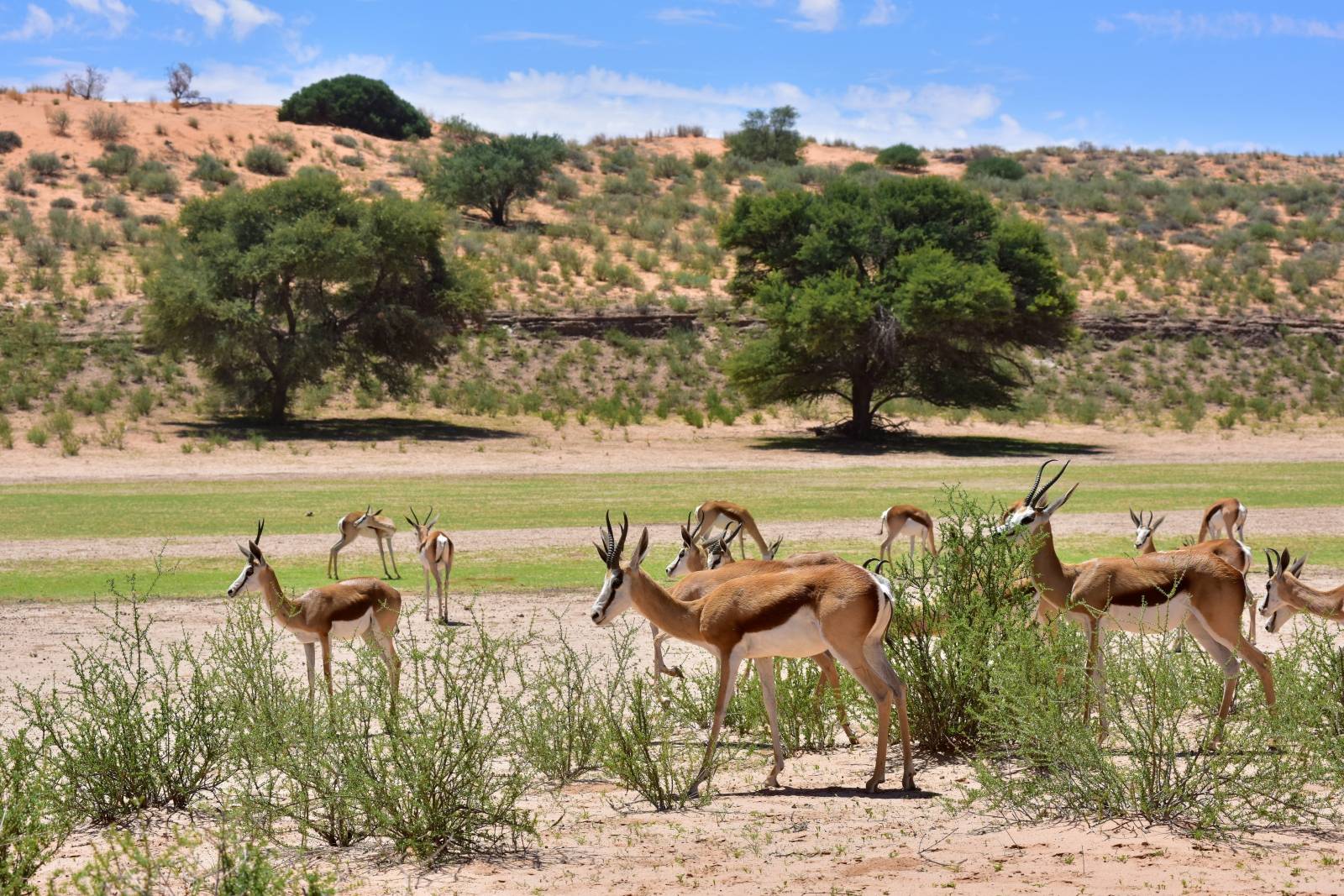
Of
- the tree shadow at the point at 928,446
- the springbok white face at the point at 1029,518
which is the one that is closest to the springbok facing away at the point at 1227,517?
the springbok white face at the point at 1029,518

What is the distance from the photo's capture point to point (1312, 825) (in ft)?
25.1

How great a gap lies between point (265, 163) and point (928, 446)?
43.7m

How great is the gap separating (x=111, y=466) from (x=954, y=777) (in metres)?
31.3

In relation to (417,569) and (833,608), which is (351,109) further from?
(833,608)

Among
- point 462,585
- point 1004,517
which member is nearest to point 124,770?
point 1004,517

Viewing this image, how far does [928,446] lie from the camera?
4434 cm

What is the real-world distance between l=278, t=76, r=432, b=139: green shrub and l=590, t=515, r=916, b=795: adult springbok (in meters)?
81.4

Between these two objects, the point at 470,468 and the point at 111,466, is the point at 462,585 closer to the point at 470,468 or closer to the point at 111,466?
the point at 470,468

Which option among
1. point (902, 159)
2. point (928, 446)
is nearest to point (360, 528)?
point (928, 446)

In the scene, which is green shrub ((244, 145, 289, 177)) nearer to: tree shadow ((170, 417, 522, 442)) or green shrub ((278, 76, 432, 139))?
green shrub ((278, 76, 432, 139))

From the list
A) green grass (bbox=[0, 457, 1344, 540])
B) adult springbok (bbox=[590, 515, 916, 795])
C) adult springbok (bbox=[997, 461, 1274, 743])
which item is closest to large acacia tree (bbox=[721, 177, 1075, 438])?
green grass (bbox=[0, 457, 1344, 540])

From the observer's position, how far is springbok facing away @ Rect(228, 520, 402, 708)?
1173 centimetres

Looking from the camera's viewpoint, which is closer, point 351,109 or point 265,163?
point 265,163

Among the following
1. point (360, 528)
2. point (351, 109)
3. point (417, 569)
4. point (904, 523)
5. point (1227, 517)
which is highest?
point (351, 109)
